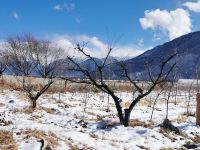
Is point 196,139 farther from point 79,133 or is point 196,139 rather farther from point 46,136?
point 46,136

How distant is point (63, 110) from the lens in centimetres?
2464

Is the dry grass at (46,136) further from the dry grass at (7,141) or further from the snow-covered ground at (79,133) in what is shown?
the dry grass at (7,141)

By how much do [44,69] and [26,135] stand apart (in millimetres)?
65836

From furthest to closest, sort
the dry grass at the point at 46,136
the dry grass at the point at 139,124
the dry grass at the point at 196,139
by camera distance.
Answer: the dry grass at the point at 139,124 < the dry grass at the point at 196,139 < the dry grass at the point at 46,136

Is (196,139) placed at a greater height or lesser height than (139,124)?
lesser

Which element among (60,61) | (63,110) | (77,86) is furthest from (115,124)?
(60,61)

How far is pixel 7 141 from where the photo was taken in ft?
43.8

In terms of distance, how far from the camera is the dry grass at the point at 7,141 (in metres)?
12.9

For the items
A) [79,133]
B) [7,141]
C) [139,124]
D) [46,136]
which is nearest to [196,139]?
[139,124]

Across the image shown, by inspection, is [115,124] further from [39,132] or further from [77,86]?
[77,86]

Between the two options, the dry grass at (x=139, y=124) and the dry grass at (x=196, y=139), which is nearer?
the dry grass at (x=196, y=139)

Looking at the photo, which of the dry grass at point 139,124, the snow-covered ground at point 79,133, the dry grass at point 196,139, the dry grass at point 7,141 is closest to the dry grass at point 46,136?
the snow-covered ground at point 79,133

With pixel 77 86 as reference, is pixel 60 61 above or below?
above

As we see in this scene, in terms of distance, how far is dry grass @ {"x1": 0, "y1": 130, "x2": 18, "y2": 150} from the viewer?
12.9 metres
